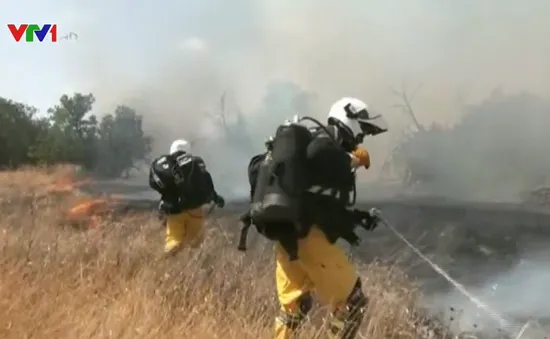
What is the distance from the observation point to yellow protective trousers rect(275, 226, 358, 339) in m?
3.07

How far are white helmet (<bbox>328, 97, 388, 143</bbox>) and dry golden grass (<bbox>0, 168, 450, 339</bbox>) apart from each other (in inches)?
31.8

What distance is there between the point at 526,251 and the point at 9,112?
9.45 metres

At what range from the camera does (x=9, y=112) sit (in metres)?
14.0

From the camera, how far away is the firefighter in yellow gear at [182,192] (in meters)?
5.65

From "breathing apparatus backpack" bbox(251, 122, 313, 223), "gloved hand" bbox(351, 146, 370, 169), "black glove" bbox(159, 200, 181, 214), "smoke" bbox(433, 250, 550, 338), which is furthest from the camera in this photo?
"black glove" bbox(159, 200, 181, 214)

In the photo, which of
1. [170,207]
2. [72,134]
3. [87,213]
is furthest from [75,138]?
[170,207]

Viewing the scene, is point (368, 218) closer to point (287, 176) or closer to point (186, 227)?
point (287, 176)

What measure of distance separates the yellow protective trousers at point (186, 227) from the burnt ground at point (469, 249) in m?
0.61

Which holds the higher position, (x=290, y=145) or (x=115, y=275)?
(x=290, y=145)

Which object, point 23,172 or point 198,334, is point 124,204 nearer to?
point 23,172

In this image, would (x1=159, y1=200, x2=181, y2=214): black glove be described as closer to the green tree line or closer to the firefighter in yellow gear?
the firefighter in yellow gear

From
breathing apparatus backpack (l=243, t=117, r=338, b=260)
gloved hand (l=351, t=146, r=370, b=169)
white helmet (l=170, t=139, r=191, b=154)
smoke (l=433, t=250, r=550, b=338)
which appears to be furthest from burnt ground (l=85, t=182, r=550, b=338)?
breathing apparatus backpack (l=243, t=117, r=338, b=260)

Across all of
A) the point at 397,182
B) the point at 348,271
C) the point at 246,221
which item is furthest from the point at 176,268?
the point at 397,182

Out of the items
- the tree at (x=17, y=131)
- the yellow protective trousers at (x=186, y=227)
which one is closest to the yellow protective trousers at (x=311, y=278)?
the yellow protective trousers at (x=186, y=227)
